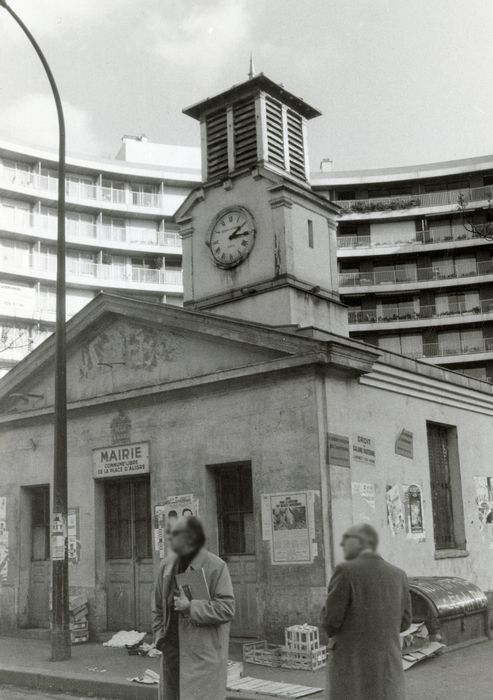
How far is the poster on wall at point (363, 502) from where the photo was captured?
482 inches

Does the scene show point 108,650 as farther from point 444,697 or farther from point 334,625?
point 334,625

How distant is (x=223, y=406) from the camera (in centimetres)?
1300

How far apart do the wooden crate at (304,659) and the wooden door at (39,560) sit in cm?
615

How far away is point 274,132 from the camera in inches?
640

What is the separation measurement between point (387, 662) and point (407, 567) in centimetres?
804

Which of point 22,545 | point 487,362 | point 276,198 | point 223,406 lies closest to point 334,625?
point 223,406

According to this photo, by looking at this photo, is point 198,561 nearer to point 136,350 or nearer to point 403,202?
point 136,350

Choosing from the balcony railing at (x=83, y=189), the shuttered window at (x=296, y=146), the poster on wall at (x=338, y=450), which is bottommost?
the poster on wall at (x=338, y=450)

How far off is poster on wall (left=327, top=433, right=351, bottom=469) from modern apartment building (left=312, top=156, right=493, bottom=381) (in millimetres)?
41779

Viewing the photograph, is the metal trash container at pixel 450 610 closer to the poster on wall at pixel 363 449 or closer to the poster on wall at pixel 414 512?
the poster on wall at pixel 414 512

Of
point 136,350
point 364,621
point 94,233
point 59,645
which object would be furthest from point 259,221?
point 94,233

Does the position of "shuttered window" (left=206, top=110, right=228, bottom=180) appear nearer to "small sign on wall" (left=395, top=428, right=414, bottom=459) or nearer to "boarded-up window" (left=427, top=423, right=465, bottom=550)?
"small sign on wall" (left=395, top=428, right=414, bottom=459)

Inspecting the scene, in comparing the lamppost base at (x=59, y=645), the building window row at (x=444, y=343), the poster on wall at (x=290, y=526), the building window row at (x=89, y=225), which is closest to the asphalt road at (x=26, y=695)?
the lamppost base at (x=59, y=645)

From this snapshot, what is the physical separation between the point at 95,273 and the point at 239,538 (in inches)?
1688
